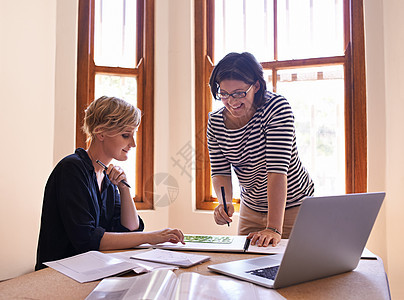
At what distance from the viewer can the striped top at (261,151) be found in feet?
4.87

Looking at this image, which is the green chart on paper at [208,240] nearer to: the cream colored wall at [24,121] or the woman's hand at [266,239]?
the woman's hand at [266,239]

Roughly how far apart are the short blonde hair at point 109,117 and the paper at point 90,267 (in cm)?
60

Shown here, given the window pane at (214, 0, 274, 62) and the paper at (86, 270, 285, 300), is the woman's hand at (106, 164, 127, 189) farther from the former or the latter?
the window pane at (214, 0, 274, 62)

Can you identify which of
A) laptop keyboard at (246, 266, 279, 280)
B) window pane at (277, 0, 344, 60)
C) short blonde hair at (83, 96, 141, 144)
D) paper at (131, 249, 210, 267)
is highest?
window pane at (277, 0, 344, 60)

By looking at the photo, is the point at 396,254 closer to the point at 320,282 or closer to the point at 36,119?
the point at 320,282

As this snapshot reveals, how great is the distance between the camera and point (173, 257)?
1120 millimetres

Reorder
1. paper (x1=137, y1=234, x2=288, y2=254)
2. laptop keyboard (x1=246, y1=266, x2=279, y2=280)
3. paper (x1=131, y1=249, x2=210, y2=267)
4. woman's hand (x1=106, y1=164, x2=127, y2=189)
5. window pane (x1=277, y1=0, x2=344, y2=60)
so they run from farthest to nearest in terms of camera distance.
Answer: window pane (x1=277, y1=0, x2=344, y2=60), woman's hand (x1=106, y1=164, x2=127, y2=189), paper (x1=137, y1=234, x2=288, y2=254), paper (x1=131, y1=249, x2=210, y2=267), laptop keyboard (x1=246, y1=266, x2=279, y2=280)

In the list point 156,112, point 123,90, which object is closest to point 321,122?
point 156,112

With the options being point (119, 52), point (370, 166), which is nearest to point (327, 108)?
point (370, 166)

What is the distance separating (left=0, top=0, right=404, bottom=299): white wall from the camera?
2.16 m

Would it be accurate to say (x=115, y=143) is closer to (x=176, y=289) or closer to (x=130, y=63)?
(x=176, y=289)

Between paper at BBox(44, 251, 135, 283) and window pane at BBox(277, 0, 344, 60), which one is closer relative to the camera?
paper at BBox(44, 251, 135, 283)

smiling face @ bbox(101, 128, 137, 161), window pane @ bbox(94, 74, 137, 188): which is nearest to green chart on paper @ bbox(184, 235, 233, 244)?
smiling face @ bbox(101, 128, 137, 161)

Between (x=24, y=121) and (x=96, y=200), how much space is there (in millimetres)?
1136
